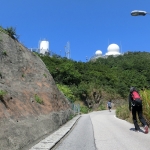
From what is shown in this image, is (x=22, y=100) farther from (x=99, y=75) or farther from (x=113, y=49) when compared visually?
(x=113, y=49)

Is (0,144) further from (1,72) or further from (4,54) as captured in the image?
(4,54)

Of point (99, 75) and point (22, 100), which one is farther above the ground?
point (99, 75)

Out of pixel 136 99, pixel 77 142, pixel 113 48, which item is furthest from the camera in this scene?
pixel 113 48

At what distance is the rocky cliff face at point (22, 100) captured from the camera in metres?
6.77

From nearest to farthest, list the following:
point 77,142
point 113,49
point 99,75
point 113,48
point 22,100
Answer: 1. point 77,142
2. point 22,100
3. point 99,75
4. point 113,49
5. point 113,48

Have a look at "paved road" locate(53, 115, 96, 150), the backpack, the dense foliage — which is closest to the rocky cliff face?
"paved road" locate(53, 115, 96, 150)

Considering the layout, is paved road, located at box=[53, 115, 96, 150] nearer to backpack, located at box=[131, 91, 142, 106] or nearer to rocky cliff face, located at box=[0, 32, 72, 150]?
rocky cliff face, located at box=[0, 32, 72, 150]

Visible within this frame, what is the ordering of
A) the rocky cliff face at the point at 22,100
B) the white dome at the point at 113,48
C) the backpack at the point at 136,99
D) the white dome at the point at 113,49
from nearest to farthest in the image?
the rocky cliff face at the point at 22,100, the backpack at the point at 136,99, the white dome at the point at 113,49, the white dome at the point at 113,48

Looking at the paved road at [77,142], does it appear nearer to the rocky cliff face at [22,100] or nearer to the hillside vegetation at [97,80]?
the rocky cliff face at [22,100]

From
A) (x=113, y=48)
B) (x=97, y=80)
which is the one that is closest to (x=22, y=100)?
(x=97, y=80)

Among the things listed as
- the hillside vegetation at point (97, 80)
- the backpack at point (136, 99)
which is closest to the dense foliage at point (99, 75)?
the hillside vegetation at point (97, 80)

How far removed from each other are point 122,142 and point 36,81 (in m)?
9.42

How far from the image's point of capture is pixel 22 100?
10.1 metres

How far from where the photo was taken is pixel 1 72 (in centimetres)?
1155
